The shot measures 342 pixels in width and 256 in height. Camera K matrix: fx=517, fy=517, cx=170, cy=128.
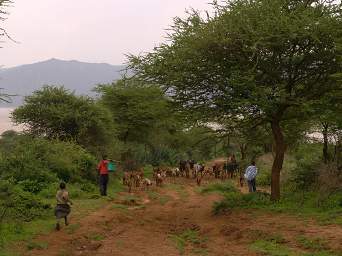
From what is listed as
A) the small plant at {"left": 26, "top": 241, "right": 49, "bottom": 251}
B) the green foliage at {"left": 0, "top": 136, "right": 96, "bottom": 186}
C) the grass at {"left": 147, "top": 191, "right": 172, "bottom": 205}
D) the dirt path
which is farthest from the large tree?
the small plant at {"left": 26, "top": 241, "right": 49, "bottom": 251}

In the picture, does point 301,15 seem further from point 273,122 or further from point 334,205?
point 334,205

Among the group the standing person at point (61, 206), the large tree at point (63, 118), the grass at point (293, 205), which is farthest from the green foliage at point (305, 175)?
the large tree at point (63, 118)

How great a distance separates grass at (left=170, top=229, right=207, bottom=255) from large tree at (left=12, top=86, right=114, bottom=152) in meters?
14.5

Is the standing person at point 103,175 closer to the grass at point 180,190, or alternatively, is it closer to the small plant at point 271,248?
the grass at point 180,190

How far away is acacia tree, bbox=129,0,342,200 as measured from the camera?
15.8 m

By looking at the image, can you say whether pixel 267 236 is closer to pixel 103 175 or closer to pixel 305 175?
Answer: pixel 305 175

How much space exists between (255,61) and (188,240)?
6.33m

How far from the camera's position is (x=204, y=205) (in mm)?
20281

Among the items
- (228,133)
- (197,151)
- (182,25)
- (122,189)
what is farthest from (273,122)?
(197,151)

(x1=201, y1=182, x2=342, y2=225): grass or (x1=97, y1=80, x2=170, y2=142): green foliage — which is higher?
(x1=97, y1=80, x2=170, y2=142): green foliage

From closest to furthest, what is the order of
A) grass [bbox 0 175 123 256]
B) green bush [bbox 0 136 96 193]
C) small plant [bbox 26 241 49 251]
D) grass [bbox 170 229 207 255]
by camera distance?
1. small plant [bbox 26 241 49 251]
2. grass [bbox 0 175 123 256]
3. grass [bbox 170 229 207 255]
4. green bush [bbox 0 136 96 193]

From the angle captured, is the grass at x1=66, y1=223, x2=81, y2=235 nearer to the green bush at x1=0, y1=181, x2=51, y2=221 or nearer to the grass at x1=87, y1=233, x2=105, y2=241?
the grass at x1=87, y1=233, x2=105, y2=241

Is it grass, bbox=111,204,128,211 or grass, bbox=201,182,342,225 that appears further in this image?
grass, bbox=111,204,128,211

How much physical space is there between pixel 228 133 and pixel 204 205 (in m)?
3.50
